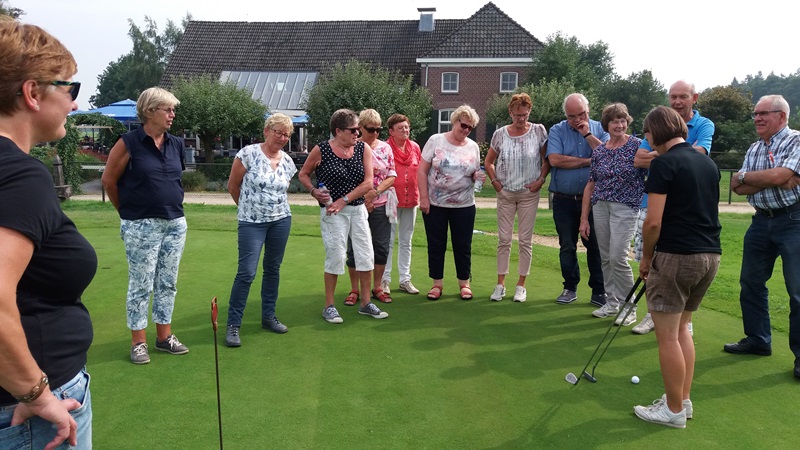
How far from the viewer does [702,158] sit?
3.22 metres

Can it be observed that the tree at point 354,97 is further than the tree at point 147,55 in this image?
No

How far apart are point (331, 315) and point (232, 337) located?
898 millimetres

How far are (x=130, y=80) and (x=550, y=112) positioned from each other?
128 ft

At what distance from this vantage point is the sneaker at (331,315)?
4.98 metres

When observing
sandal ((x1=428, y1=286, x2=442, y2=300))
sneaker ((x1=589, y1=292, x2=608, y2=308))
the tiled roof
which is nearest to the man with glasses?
sneaker ((x1=589, y1=292, x2=608, y2=308))

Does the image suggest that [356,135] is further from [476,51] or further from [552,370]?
[476,51]

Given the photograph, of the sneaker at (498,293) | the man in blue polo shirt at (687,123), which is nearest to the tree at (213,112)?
the sneaker at (498,293)

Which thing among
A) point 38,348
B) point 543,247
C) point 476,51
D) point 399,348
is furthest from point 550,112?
point 38,348

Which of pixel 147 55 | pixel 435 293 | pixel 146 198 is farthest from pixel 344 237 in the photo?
pixel 147 55

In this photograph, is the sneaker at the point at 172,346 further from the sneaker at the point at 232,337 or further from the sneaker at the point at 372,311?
the sneaker at the point at 372,311

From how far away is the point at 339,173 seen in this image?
5031 millimetres

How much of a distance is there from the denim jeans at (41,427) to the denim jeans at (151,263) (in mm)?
2481

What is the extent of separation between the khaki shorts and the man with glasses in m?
1.31

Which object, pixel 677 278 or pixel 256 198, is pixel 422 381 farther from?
pixel 256 198
